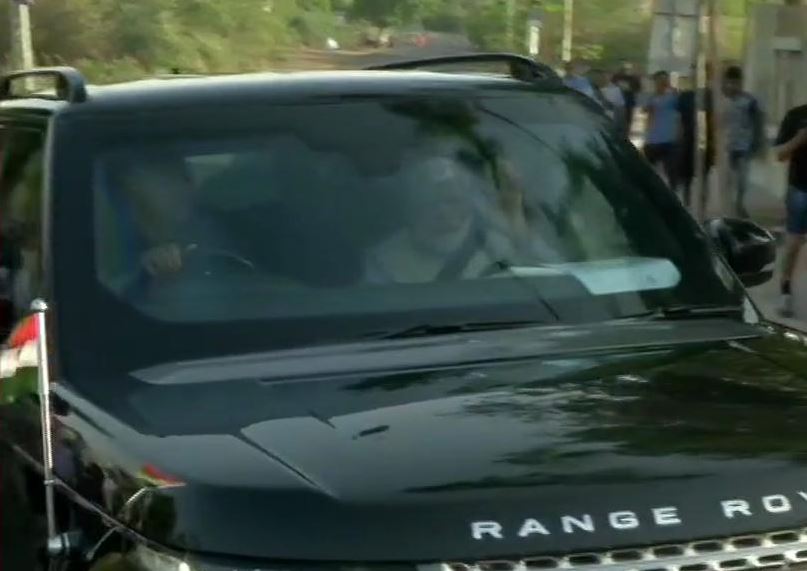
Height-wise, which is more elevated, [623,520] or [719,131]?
[623,520]

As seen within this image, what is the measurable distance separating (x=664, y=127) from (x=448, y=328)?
63.4 ft

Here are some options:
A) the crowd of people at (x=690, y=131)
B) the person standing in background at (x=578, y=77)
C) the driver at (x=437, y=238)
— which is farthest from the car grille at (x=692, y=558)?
the person standing in background at (x=578, y=77)

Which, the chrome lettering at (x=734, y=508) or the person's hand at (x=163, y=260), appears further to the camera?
the person's hand at (x=163, y=260)

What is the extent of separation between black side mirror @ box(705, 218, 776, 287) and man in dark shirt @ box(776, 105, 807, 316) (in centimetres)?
907

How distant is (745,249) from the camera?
4.86 metres

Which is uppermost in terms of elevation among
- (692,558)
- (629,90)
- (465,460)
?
(465,460)

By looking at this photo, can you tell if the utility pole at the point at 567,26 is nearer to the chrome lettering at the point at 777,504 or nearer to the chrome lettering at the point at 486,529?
Result: the chrome lettering at the point at 777,504

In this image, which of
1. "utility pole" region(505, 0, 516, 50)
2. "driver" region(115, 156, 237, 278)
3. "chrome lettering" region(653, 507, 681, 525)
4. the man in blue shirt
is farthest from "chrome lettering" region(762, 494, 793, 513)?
"utility pole" region(505, 0, 516, 50)

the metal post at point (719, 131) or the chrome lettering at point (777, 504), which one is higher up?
the chrome lettering at point (777, 504)

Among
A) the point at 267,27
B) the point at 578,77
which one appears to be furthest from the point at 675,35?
the point at 267,27

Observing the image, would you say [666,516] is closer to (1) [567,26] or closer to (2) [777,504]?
(2) [777,504]

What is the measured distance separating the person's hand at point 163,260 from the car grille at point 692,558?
1.41 meters

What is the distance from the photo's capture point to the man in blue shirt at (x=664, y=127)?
22.4m

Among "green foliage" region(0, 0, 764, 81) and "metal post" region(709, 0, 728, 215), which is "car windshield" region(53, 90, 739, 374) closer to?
"metal post" region(709, 0, 728, 215)
